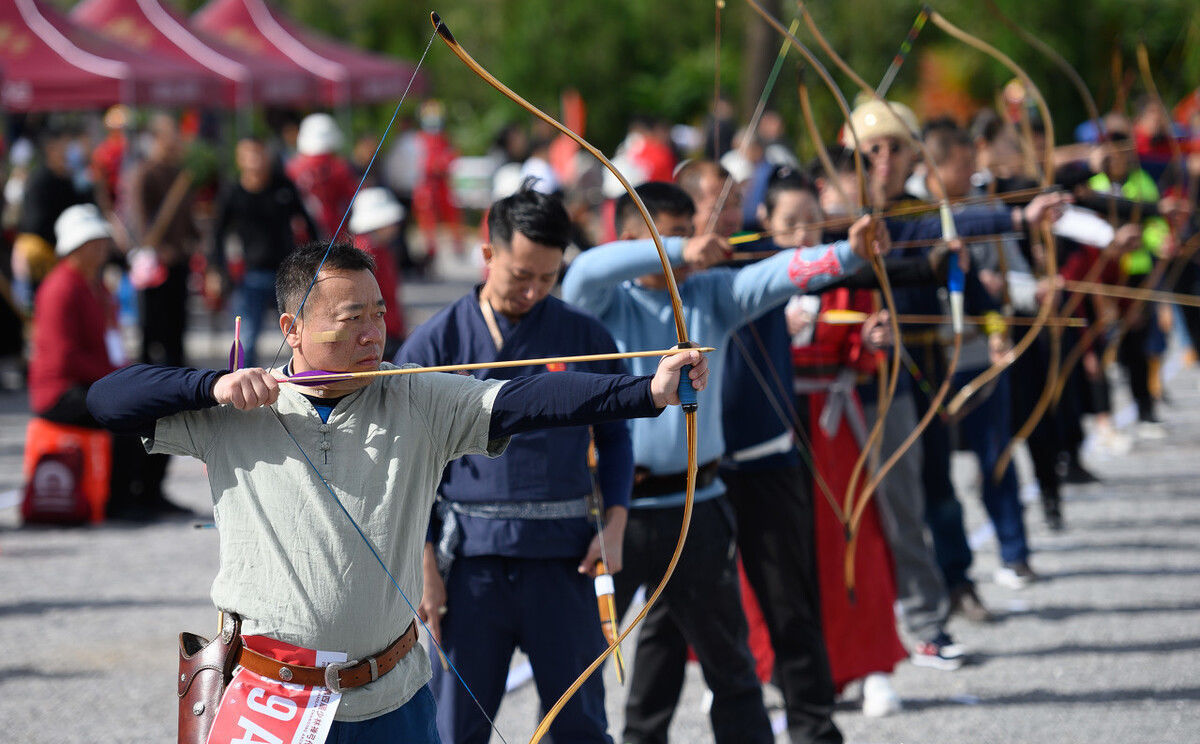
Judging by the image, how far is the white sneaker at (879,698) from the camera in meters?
4.47

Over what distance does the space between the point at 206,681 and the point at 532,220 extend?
4.02ft

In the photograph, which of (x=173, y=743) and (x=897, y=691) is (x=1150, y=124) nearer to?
(x=897, y=691)

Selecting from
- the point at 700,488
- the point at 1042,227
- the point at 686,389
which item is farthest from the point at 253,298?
the point at 686,389

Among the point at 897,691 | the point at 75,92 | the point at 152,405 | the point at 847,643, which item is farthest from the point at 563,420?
the point at 75,92

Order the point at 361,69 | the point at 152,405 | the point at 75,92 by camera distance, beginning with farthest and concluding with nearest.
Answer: the point at 361,69
the point at 75,92
the point at 152,405

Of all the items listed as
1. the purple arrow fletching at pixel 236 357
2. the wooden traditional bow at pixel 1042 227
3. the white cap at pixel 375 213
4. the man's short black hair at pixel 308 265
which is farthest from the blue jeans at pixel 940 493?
the white cap at pixel 375 213

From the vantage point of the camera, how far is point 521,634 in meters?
3.25

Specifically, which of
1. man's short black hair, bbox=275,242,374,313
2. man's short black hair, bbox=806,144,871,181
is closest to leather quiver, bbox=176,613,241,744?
man's short black hair, bbox=275,242,374,313

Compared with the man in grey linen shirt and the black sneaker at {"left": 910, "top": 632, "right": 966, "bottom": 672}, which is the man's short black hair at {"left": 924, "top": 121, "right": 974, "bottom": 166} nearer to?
the black sneaker at {"left": 910, "top": 632, "right": 966, "bottom": 672}

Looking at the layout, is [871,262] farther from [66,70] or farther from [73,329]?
[66,70]

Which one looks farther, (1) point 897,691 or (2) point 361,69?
(2) point 361,69

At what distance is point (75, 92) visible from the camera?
1256 cm

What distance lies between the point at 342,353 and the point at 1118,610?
4033mm

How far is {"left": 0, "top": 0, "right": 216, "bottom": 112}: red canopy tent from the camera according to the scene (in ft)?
40.6
